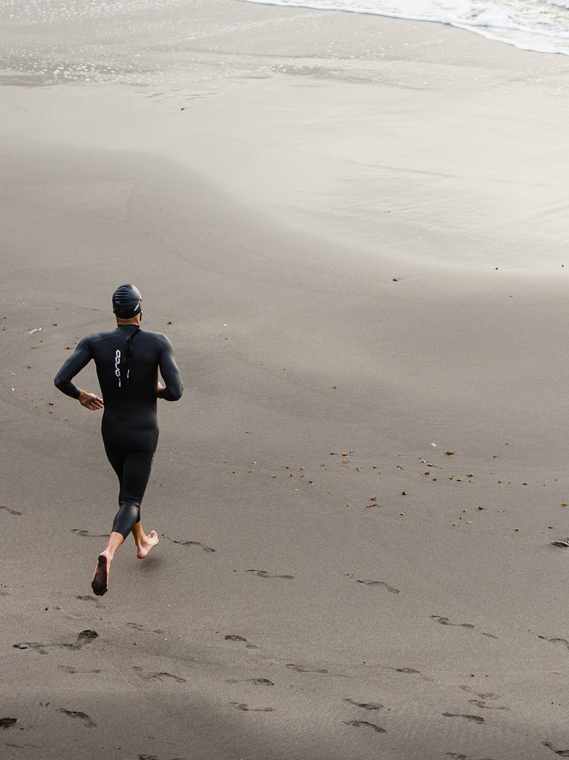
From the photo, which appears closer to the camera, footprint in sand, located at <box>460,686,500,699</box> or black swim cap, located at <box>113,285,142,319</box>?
footprint in sand, located at <box>460,686,500,699</box>

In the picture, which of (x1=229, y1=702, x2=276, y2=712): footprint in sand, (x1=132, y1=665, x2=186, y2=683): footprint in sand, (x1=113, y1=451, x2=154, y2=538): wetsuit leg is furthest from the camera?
(x1=113, y1=451, x2=154, y2=538): wetsuit leg

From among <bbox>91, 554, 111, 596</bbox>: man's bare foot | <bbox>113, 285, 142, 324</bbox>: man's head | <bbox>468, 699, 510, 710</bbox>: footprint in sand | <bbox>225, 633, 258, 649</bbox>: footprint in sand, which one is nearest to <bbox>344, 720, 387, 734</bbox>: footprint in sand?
<bbox>468, 699, 510, 710</bbox>: footprint in sand

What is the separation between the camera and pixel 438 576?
4465 millimetres

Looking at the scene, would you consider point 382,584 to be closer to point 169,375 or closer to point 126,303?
point 169,375

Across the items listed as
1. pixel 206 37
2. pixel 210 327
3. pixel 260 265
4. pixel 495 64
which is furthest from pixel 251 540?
pixel 206 37

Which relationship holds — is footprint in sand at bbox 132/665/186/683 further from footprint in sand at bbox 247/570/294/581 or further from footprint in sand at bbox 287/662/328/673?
footprint in sand at bbox 247/570/294/581

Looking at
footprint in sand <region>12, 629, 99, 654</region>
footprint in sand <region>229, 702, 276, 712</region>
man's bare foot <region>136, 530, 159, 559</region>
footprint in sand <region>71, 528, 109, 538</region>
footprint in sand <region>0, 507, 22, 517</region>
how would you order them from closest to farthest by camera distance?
footprint in sand <region>229, 702, 276, 712</region> → footprint in sand <region>12, 629, 99, 654</region> → man's bare foot <region>136, 530, 159, 559</region> → footprint in sand <region>71, 528, 109, 538</region> → footprint in sand <region>0, 507, 22, 517</region>

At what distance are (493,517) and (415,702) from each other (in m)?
1.73

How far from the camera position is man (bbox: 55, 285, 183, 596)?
13.4ft

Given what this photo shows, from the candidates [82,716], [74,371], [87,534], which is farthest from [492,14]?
[82,716]

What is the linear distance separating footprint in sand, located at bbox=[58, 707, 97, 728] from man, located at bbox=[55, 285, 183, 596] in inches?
34.0

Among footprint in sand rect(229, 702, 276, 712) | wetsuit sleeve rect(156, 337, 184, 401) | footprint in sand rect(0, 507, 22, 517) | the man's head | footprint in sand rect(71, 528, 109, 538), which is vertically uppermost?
the man's head

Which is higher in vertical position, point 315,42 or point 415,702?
point 315,42

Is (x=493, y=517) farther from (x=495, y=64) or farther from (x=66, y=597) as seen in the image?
(x=495, y=64)
